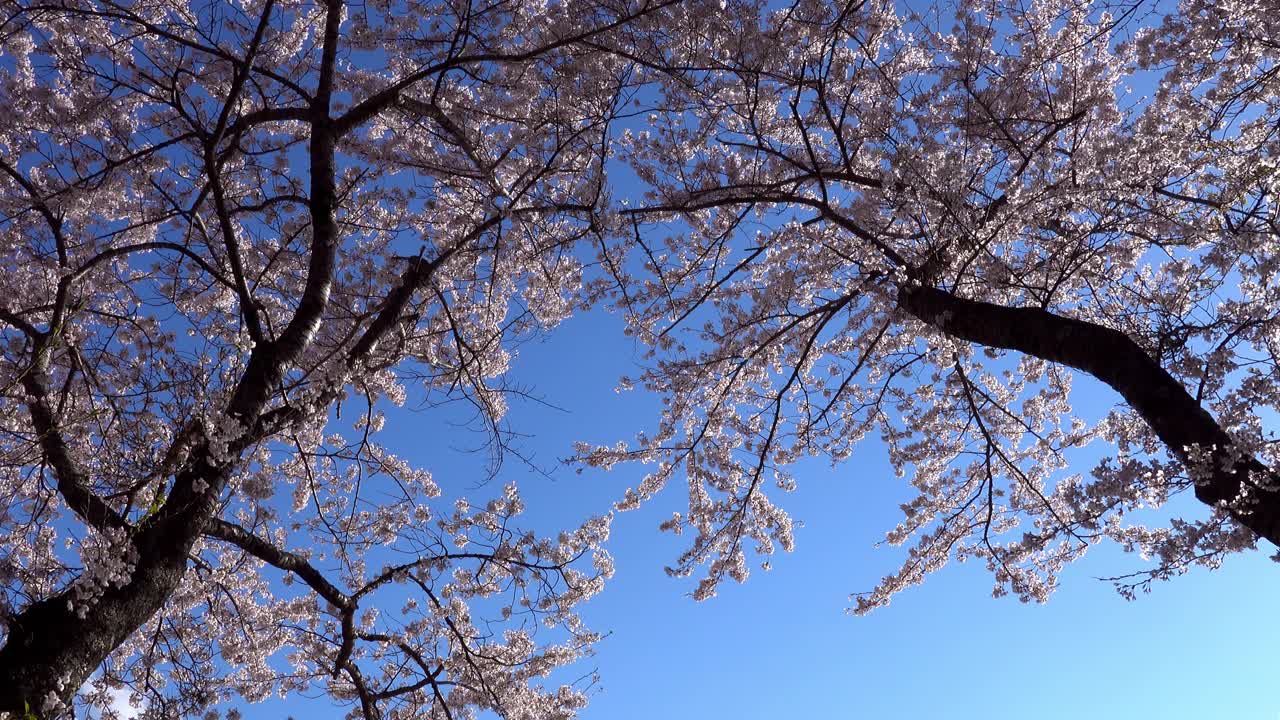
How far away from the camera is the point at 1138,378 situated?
3.97 metres

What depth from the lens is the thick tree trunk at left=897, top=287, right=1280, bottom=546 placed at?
11.4 feet

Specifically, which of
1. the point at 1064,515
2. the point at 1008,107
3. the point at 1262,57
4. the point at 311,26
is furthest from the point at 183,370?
the point at 1064,515

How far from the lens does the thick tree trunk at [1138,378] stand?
3.47 m

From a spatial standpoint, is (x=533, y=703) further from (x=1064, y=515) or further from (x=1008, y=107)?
(x=1008, y=107)

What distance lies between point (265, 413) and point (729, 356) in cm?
463

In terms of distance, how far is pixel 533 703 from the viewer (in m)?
7.81

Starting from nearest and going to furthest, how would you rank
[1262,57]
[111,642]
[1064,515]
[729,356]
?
[111,642], [1262,57], [1064,515], [729,356]

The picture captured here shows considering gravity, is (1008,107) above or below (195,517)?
above

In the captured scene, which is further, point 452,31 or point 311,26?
point 311,26

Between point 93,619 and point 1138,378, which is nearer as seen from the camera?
point 93,619

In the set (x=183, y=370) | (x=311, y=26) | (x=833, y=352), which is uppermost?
(x=311, y=26)

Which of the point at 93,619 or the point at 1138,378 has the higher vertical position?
the point at 1138,378

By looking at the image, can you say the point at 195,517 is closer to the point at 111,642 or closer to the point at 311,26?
the point at 111,642

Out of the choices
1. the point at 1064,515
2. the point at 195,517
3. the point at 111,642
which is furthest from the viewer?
the point at 1064,515
